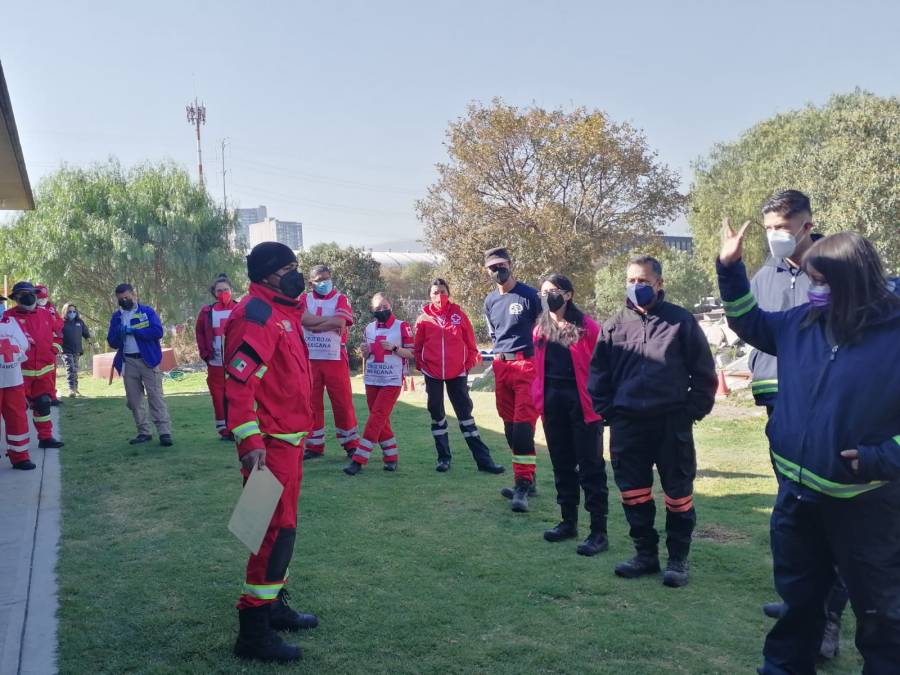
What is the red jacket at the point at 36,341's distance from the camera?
9.95 m

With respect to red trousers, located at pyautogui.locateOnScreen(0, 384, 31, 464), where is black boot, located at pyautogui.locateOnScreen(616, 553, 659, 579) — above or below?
below

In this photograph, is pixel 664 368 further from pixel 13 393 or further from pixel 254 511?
pixel 13 393

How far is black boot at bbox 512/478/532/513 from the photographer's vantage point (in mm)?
6828

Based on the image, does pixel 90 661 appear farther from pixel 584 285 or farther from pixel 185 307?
pixel 185 307

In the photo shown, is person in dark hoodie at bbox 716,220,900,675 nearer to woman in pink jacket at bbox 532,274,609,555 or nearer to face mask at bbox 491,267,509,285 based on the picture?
woman in pink jacket at bbox 532,274,609,555

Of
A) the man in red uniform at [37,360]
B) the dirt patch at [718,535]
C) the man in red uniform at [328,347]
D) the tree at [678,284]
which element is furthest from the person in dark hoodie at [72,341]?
the tree at [678,284]

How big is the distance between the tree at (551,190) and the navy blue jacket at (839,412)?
2239 centimetres

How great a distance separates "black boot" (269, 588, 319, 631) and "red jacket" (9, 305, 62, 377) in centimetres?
715

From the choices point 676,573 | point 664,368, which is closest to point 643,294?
point 664,368

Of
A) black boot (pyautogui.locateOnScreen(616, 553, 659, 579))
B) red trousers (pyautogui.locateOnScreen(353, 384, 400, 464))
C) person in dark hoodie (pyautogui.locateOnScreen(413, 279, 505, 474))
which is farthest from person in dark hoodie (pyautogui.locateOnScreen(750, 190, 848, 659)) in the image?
red trousers (pyautogui.locateOnScreen(353, 384, 400, 464))

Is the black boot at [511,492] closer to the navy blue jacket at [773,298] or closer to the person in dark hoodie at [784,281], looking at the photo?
the person in dark hoodie at [784,281]

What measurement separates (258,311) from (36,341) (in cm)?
728

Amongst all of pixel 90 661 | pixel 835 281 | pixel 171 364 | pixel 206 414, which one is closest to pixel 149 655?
pixel 90 661

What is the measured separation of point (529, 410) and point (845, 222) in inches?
1062
